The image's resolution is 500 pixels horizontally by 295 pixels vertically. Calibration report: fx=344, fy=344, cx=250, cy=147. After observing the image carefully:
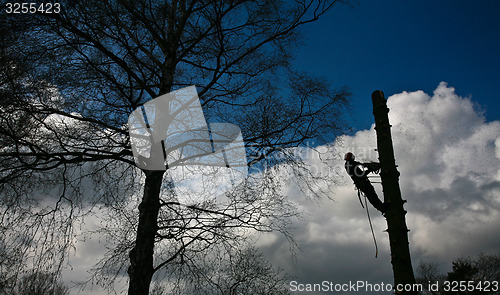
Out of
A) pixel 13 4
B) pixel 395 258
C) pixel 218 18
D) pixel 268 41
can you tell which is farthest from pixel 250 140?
pixel 13 4

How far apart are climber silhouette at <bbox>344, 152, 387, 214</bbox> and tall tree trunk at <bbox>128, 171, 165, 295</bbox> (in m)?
3.18

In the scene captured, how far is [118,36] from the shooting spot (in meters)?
5.18

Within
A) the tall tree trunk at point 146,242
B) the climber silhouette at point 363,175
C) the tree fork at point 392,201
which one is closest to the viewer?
the tree fork at point 392,201

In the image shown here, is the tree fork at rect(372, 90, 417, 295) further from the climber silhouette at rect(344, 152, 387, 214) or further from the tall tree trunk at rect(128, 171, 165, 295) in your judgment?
the tall tree trunk at rect(128, 171, 165, 295)

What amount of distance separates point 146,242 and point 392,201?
3.68 m

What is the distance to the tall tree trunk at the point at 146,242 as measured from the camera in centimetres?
518

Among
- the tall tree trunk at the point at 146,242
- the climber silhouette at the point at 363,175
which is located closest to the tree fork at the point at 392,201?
the climber silhouette at the point at 363,175

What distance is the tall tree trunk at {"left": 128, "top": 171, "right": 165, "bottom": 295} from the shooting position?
5.18 m

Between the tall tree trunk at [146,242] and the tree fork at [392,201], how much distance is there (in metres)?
3.54

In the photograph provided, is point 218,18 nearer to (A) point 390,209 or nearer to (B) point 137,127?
(B) point 137,127

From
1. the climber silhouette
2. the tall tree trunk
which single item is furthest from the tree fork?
the tall tree trunk

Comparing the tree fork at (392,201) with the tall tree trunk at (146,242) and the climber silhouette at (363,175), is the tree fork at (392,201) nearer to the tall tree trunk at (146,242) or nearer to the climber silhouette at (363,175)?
the climber silhouette at (363,175)

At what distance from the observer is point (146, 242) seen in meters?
5.41

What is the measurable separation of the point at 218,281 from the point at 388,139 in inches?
160
